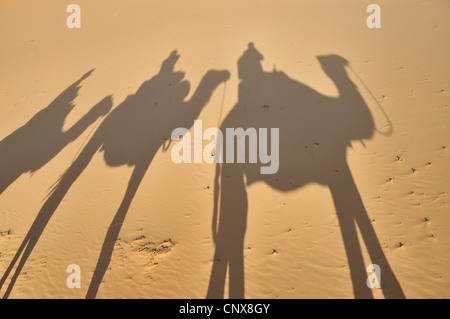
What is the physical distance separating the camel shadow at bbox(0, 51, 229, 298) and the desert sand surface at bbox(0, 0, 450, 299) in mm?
45

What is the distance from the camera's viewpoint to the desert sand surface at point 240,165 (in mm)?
5615

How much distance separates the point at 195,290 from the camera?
5438 mm

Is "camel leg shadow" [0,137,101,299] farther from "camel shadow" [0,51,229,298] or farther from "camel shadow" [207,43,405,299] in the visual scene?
"camel shadow" [207,43,405,299]

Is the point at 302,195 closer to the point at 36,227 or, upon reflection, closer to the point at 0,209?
the point at 36,227

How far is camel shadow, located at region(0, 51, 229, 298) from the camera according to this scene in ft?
21.6

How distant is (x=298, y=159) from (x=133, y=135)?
494 centimetres

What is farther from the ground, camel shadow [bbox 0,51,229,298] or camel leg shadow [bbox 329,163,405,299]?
camel shadow [bbox 0,51,229,298]

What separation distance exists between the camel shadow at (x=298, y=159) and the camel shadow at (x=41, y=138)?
4.86 metres

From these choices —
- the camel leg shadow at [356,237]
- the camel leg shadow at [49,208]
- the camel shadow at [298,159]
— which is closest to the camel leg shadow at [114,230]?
the camel leg shadow at [49,208]

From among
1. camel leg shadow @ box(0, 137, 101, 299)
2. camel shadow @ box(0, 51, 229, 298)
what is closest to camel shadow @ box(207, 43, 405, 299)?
camel shadow @ box(0, 51, 229, 298)

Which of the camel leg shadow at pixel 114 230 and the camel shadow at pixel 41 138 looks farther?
the camel shadow at pixel 41 138

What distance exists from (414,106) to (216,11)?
38.6 feet

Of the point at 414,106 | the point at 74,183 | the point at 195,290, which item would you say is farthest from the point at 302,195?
the point at 74,183

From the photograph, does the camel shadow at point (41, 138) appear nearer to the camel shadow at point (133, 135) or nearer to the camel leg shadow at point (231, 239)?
the camel shadow at point (133, 135)
